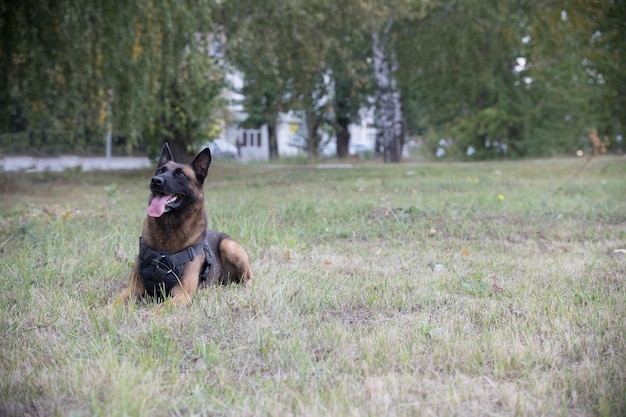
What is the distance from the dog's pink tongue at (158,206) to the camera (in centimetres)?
458

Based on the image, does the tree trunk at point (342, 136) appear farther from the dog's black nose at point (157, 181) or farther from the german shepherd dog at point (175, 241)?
the dog's black nose at point (157, 181)

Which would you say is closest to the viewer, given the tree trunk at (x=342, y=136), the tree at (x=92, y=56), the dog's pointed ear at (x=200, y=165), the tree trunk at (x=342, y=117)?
the dog's pointed ear at (x=200, y=165)

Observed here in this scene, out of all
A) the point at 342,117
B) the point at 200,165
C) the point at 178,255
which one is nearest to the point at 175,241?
the point at 178,255

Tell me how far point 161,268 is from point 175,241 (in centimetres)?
27

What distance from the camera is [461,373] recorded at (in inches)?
126

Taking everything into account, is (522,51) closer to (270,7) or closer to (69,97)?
(270,7)

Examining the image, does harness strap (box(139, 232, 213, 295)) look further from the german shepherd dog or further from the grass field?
the grass field

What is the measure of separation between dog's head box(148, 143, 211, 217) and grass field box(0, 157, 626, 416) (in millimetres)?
694

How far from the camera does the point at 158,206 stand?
15.1 ft

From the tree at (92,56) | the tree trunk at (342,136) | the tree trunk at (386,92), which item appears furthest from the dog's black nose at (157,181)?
the tree trunk at (342,136)

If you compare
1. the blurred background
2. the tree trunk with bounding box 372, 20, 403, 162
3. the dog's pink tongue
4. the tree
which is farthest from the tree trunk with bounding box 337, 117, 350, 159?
the dog's pink tongue

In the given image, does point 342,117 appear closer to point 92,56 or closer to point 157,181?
point 92,56

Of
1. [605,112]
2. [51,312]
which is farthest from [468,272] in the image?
[605,112]

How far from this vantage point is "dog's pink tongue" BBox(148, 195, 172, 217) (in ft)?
15.0
